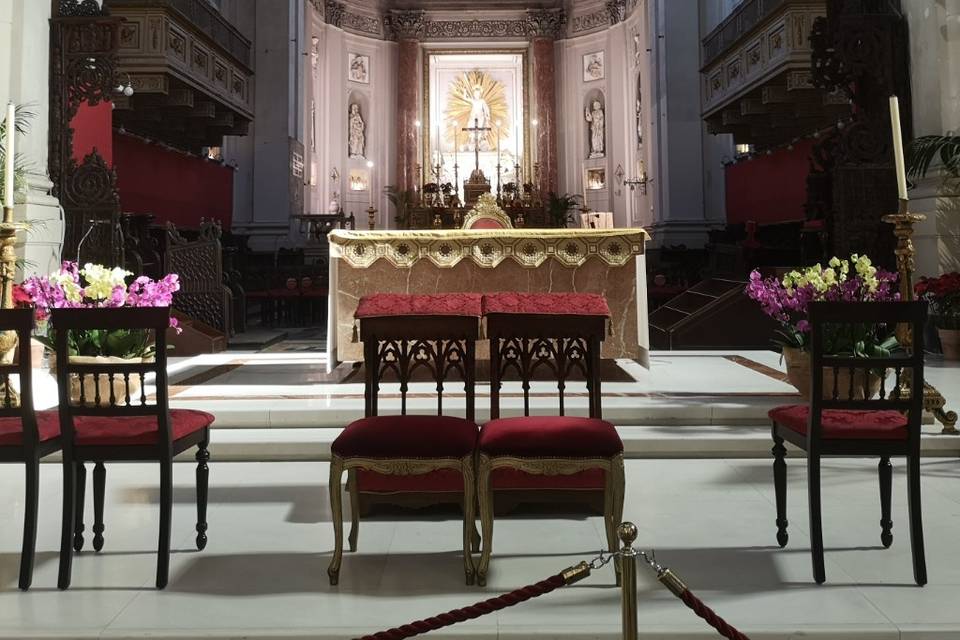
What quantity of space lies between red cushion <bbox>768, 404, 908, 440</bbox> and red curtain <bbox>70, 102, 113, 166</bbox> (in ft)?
25.8

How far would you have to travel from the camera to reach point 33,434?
8.86 ft

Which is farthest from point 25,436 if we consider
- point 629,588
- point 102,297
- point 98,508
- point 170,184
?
point 170,184

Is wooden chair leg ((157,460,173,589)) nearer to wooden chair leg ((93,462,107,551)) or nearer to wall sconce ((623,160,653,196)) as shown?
wooden chair leg ((93,462,107,551))

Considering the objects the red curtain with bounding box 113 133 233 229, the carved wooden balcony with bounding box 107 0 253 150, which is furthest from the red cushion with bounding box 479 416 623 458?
the red curtain with bounding box 113 133 233 229

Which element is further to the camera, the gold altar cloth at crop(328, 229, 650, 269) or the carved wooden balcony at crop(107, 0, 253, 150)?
the carved wooden balcony at crop(107, 0, 253, 150)

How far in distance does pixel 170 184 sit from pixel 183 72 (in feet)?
11.5

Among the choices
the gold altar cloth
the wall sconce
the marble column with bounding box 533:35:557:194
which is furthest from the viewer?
the marble column with bounding box 533:35:557:194

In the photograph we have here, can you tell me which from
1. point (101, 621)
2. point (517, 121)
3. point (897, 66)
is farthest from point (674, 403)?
point (517, 121)

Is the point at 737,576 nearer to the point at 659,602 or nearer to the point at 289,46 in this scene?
the point at 659,602

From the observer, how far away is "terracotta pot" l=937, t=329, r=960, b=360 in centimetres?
721

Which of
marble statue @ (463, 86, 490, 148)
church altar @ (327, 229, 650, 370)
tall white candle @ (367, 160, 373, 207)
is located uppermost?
marble statue @ (463, 86, 490, 148)

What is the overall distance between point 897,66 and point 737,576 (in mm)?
7205

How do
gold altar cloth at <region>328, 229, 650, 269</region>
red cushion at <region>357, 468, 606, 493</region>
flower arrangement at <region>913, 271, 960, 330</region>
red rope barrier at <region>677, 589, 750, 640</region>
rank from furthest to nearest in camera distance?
flower arrangement at <region>913, 271, 960, 330</region> → gold altar cloth at <region>328, 229, 650, 269</region> → red cushion at <region>357, 468, 606, 493</region> → red rope barrier at <region>677, 589, 750, 640</region>

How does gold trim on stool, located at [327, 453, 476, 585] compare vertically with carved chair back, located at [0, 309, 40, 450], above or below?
below
